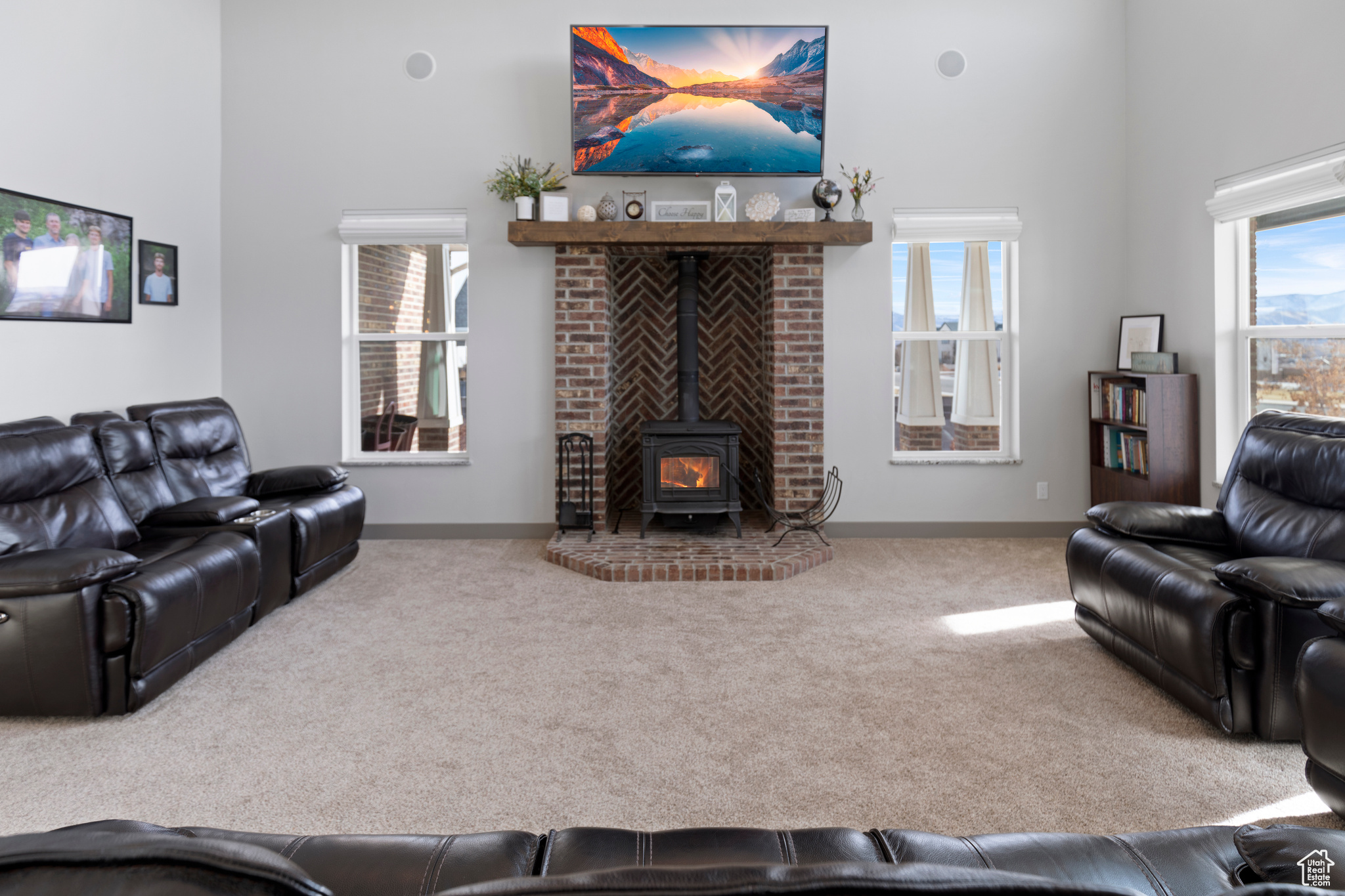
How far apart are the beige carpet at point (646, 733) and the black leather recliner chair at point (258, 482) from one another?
363mm

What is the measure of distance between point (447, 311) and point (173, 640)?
334 cm

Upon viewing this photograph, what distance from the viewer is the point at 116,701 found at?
2828mm

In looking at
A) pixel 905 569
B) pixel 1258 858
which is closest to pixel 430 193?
pixel 905 569

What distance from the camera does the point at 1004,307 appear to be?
582 centimetres

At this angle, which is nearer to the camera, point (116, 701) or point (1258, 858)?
point (1258, 858)

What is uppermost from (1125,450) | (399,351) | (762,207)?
(762,207)

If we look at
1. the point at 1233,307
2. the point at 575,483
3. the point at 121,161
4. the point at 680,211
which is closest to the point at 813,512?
the point at 575,483

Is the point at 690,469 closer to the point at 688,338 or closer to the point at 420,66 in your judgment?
the point at 688,338

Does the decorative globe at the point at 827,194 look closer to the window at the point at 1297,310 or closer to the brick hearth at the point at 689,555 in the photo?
the brick hearth at the point at 689,555

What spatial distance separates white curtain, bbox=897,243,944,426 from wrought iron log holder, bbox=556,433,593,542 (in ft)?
7.59

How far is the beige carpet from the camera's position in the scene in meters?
2.22

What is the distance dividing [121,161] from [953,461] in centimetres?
544

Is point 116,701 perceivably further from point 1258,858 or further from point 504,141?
point 504,141

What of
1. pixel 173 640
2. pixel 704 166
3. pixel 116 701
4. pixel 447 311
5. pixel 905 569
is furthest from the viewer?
pixel 447 311
